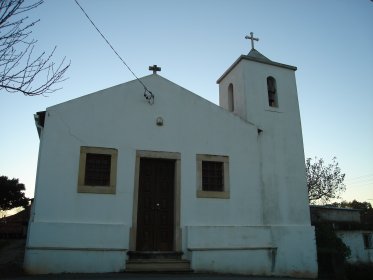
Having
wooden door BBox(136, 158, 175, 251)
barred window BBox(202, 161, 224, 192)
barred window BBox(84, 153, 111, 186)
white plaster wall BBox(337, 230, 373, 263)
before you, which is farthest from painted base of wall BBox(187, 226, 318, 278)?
white plaster wall BBox(337, 230, 373, 263)

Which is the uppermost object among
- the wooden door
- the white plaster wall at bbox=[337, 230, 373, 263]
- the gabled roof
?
the gabled roof

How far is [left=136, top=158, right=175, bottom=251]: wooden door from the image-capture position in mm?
10234

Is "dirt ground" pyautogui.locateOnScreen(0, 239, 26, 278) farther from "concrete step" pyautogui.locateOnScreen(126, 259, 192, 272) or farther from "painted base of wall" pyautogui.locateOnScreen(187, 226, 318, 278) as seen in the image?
"painted base of wall" pyautogui.locateOnScreen(187, 226, 318, 278)

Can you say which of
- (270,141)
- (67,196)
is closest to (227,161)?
(270,141)

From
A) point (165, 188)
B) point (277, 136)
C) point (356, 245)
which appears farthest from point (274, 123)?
point (356, 245)

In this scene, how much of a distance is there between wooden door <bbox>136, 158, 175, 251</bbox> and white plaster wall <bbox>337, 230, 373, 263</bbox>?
15.3 metres

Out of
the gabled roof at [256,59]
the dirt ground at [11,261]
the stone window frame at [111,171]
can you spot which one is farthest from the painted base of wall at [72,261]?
the gabled roof at [256,59]

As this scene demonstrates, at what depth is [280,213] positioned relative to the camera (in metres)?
11.4

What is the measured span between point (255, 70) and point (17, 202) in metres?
19.9

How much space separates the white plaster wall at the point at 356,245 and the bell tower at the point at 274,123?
12.1 m

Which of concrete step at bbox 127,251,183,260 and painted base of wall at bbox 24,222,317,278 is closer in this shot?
painted base of wall at bbox 24,222,317,278

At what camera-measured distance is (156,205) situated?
10.6 metres

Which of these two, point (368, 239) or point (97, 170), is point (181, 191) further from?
point (368, 239)

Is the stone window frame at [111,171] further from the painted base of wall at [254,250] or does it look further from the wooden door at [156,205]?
the painted base of wall at [254,250]
